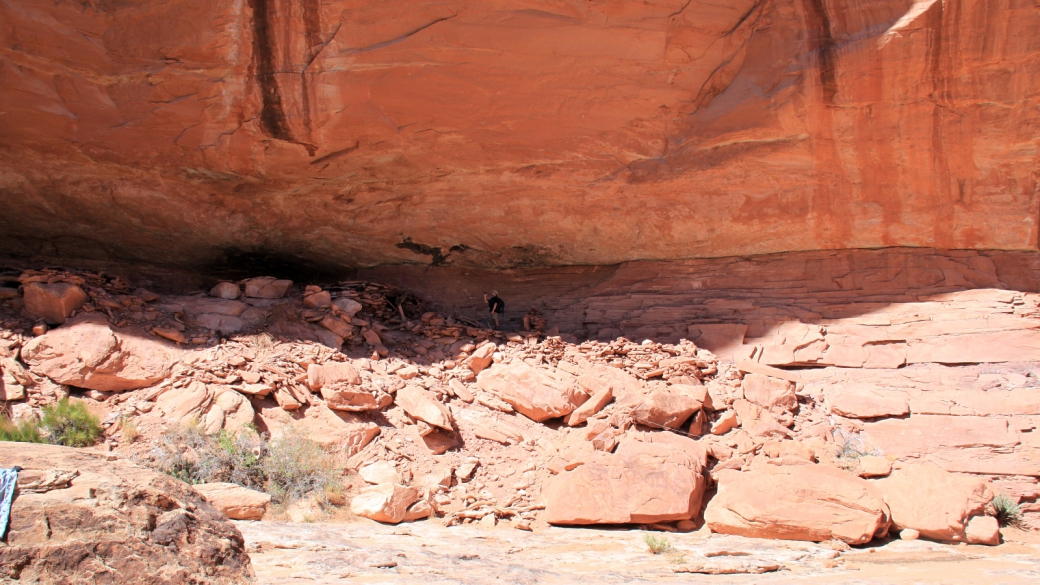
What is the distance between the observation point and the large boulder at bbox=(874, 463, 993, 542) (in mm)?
5180

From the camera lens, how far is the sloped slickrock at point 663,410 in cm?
659

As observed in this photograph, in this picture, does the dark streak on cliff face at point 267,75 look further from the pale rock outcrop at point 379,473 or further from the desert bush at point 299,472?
the pale rock outcrop at point 379,473

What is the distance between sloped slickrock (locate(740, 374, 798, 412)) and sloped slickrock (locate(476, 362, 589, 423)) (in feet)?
5.29

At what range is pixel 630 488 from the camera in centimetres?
558

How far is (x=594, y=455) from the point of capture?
6.00 meters

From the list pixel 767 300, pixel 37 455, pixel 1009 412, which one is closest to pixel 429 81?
pixel 767 300

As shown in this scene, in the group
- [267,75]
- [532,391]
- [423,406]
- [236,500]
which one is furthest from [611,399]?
[267,75]

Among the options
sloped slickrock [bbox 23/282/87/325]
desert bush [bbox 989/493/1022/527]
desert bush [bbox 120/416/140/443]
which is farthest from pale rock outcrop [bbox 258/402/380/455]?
Answer: desert bush [bbox 989/493/1022/527]

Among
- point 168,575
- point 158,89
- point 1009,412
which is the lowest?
point 168,575

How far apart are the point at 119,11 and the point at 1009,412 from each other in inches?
341

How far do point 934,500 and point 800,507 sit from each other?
1.02 metres

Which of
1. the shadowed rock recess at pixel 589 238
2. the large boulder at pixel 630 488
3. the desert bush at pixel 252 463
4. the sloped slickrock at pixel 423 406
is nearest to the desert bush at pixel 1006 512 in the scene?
the shadowed rock recess at pixel 589 238

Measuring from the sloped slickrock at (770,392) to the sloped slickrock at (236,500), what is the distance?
451 centimetres

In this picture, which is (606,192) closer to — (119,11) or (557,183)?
(557,183)
